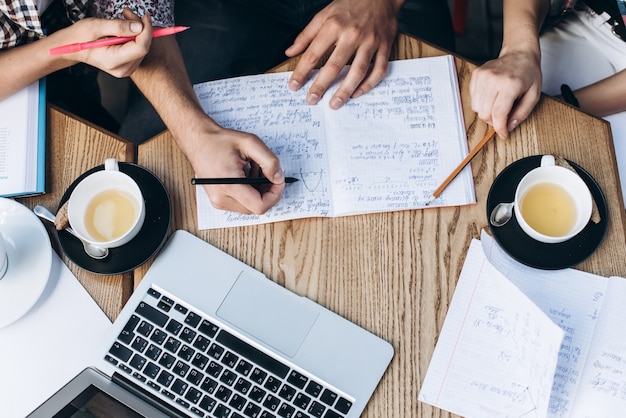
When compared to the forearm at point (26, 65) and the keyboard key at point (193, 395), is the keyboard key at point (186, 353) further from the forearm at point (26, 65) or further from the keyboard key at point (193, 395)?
the forearm at point (26, 65)

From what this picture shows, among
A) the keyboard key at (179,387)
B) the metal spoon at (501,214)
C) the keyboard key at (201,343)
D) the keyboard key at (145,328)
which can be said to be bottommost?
the keyboard key at (179,387)

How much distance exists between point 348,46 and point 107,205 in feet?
1.48

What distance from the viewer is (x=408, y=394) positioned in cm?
81

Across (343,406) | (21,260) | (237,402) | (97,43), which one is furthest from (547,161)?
(21,260)

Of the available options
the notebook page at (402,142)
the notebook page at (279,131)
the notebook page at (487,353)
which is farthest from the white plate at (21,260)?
the notebook page at (487,353)

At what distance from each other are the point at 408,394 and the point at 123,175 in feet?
1.68

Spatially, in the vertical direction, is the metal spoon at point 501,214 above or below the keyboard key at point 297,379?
above

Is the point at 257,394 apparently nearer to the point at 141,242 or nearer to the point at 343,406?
A: the point at 343,406

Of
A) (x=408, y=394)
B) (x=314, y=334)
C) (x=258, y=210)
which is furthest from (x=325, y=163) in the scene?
(x=408, y=394)

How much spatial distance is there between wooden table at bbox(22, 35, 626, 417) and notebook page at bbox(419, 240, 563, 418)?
0.02m

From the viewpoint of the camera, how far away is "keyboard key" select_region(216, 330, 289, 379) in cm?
82

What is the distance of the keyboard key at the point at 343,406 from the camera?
795 millimetres

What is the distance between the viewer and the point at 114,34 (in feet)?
2.75

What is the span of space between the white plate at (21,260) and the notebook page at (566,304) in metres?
0.66
